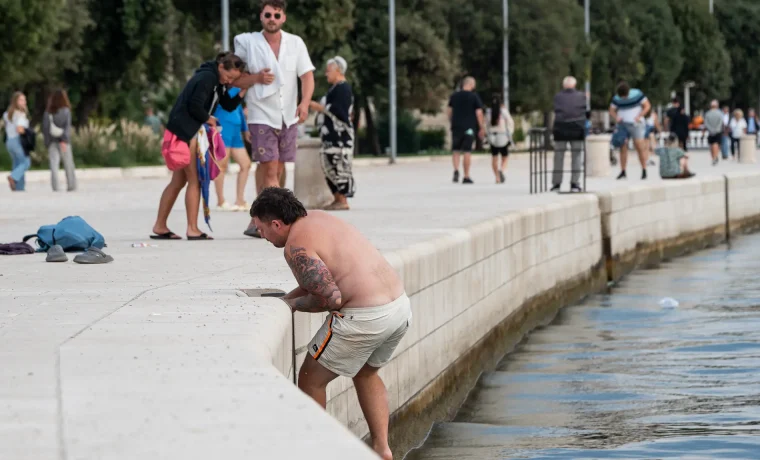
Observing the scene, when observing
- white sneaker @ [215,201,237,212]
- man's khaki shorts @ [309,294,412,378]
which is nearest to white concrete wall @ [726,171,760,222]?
white sneaker @ [215,201,237,212]

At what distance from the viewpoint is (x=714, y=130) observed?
44.4 meters

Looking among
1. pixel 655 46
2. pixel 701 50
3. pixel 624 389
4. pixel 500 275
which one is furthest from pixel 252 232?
pixel 701 50

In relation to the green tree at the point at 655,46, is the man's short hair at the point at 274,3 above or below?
below

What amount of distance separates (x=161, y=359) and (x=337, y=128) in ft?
37.3

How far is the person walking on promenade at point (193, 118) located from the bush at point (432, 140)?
52.7 meters

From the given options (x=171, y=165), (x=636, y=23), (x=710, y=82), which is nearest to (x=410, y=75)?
(x=636, y=23)

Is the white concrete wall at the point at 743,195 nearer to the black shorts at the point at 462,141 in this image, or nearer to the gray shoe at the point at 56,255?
the black shorts at the point at 462,141

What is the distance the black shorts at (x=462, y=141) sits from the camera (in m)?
27.4

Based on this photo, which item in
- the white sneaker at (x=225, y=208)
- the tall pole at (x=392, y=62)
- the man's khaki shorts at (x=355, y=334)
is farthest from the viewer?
the tall pole at (x=392, y=62)

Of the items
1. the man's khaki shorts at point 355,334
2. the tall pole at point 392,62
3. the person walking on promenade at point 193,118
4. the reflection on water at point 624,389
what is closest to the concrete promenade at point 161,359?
the man's khaki shorts at point 355,334

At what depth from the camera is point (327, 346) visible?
750cm

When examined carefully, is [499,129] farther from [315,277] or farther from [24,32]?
[315,277]

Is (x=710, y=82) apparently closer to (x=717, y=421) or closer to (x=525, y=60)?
(x=525, y=60)

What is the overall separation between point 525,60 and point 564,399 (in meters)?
50.8
